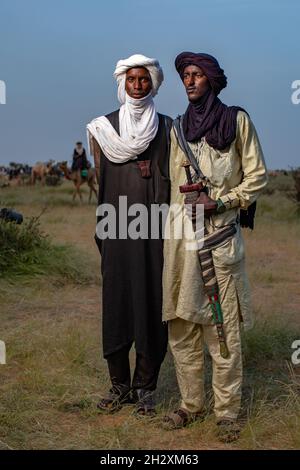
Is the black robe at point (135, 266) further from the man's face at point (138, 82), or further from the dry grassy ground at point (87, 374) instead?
the dry grassy ground at point (87, 374)

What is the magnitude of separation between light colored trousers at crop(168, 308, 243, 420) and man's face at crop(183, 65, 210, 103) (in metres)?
1.00

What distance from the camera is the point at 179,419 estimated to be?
3.62m

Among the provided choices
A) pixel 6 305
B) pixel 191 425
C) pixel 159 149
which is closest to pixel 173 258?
pixel 159 149

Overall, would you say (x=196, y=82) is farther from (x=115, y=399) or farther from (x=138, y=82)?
(x=115, y=399)

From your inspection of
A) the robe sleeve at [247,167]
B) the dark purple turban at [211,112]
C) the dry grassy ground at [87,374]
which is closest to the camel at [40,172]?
the dry grassy ground at [87,374]

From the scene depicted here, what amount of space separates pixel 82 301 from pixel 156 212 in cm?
336

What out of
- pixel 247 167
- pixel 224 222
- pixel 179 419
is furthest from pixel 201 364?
pixel 247 167

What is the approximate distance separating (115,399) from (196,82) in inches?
66.1

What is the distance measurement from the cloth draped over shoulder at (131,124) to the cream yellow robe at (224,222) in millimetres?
175

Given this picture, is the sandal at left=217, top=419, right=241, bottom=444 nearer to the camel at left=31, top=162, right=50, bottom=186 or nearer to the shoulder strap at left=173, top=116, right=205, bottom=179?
the shoulder strap at left=173, top=116, right=205, bottom=179

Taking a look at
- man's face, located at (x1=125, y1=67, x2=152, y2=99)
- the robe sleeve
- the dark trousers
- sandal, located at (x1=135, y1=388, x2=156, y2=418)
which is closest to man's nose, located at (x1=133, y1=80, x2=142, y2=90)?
man's face, located at (x1=125, y1=67, x2=152, y2=99)

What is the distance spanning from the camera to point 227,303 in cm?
342

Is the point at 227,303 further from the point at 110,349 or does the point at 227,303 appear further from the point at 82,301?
the point at 82,301

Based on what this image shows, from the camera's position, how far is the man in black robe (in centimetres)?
359
